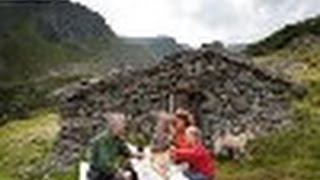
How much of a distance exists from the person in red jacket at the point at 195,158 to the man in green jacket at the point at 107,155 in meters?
0.99

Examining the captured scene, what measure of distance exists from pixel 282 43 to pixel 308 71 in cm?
5411

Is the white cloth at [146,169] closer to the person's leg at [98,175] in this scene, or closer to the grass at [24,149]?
the person's leg at [98,175]

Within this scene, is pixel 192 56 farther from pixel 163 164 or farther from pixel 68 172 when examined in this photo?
pixel 163 164

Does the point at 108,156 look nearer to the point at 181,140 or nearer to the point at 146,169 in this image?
the point at 146,169

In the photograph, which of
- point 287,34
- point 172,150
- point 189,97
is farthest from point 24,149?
point 287,34

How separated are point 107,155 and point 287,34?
11021 centimetres

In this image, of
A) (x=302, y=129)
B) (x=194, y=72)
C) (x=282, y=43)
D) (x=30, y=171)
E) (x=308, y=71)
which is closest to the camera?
(x=302, y=129)

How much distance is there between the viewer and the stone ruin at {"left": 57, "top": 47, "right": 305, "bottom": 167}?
41.8 metres

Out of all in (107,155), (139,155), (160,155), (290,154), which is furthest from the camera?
(290,154)

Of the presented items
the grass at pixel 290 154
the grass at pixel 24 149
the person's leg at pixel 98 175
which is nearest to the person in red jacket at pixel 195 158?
the person's leg at pixel 98 175

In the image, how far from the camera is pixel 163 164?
19031 millimetres

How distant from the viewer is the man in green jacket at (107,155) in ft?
60.5

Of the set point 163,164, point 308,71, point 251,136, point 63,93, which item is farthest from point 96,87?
point 163,164

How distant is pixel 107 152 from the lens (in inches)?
735
